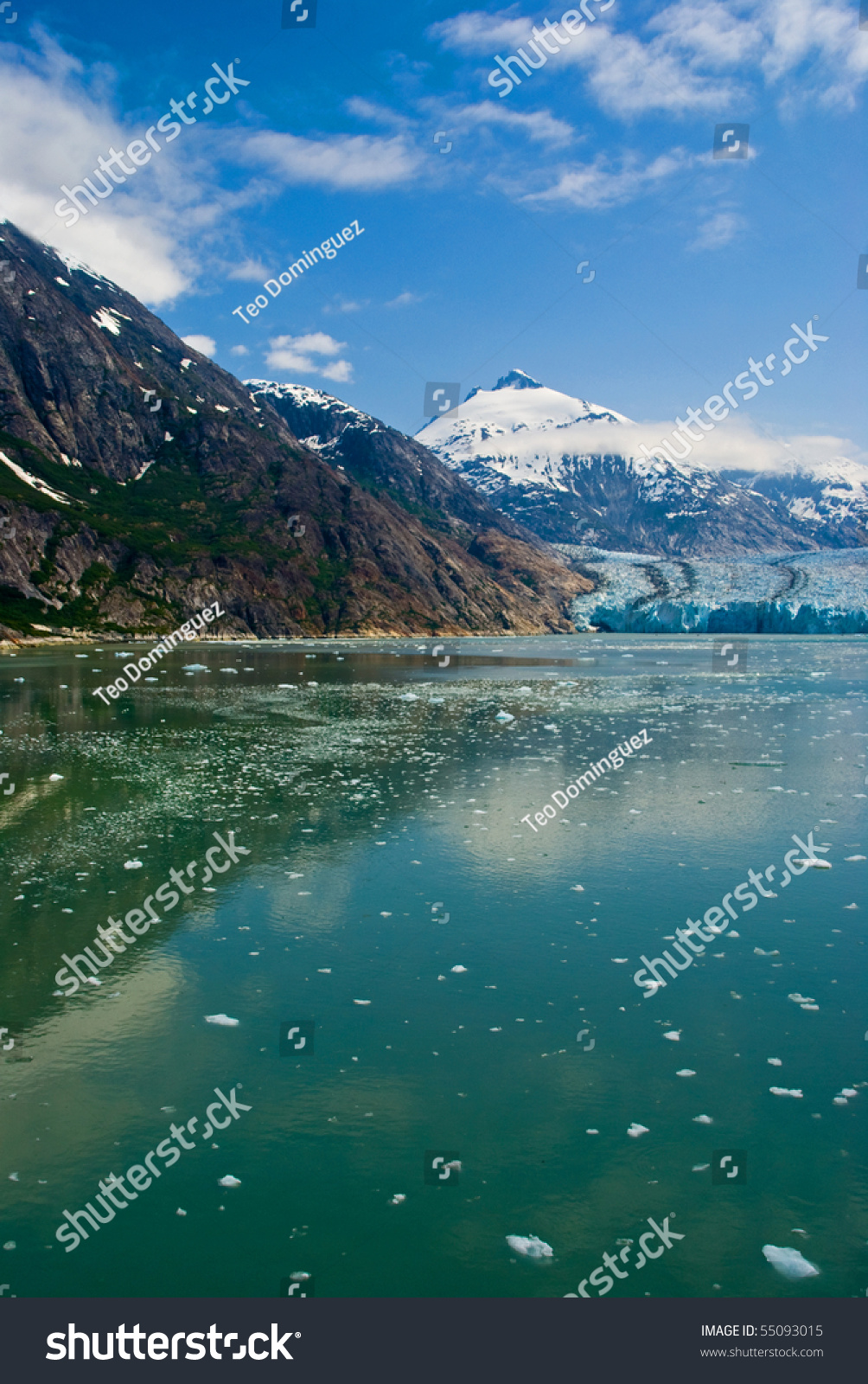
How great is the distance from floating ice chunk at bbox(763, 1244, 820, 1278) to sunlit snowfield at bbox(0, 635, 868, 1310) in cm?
6

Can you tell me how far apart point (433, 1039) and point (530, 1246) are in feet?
9.25

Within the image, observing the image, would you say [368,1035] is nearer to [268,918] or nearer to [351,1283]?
[351,1283]

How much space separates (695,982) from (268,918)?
6.39 m

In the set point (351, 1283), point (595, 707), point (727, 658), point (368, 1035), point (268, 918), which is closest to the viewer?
point (351, 1283)

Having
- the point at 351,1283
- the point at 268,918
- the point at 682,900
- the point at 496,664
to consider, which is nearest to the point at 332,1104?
the point at 351,1283

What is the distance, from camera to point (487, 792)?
66.4 feet

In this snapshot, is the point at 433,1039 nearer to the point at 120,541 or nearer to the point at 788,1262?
the point at 788,1262

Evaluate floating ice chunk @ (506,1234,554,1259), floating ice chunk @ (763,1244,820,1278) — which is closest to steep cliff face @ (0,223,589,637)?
floating ice chunk @ (506,1234,554,1259)

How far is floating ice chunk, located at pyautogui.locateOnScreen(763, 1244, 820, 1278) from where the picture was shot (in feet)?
18.7

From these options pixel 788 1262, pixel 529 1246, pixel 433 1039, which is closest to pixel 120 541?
pixel 433 1039

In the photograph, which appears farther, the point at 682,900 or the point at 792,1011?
the point at 682,900

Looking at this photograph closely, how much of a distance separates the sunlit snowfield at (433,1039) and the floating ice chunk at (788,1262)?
0.20ft

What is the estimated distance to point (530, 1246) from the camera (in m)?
5.89

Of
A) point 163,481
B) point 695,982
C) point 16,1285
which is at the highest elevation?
point 163,481
